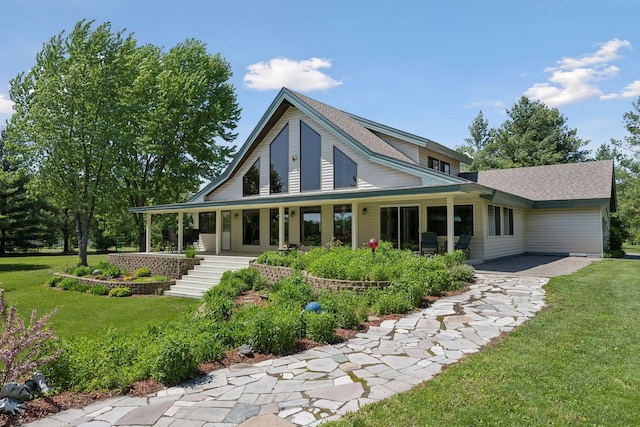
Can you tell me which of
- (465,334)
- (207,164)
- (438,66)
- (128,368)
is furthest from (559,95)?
(128,368)

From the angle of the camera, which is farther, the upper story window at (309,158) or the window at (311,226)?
the window at (311,226)

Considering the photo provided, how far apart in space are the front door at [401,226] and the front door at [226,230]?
A: 316 inches

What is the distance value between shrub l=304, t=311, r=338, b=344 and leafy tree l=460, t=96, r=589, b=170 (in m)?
34.0

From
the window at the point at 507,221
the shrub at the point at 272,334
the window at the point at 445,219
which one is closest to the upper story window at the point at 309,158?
the window at the point at 445,219

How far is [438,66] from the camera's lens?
13.9 metres

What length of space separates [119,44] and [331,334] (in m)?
20.7

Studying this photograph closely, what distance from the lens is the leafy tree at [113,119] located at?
1773 cm

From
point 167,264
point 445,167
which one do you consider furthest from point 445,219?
point 167,264

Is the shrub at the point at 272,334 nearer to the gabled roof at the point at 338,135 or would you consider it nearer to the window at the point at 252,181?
the gabled roof at the point at 338,135

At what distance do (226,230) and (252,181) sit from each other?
10.9 ft

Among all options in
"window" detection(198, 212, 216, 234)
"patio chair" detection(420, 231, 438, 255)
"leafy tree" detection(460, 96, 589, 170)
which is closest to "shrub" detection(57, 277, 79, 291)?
"window" detection(198, 212, 216, 234)

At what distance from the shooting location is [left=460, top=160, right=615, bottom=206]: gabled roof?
16422 millimetres

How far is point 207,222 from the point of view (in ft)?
64.9

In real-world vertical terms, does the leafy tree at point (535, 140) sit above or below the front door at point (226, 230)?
above
